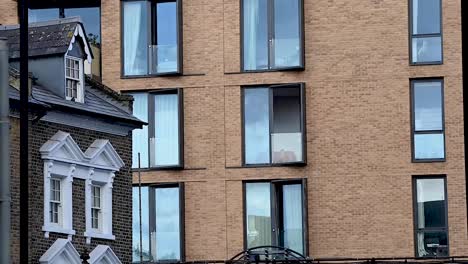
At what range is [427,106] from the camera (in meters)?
55.5

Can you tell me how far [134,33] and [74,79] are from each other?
13869 millimetres

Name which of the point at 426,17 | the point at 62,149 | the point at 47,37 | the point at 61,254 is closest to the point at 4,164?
the point at 61,254

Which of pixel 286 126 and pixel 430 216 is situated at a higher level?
pixel 286 126

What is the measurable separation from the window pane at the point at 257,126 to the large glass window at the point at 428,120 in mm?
4688

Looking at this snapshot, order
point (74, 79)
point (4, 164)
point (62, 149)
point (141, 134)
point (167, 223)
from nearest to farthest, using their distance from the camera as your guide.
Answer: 1. point (4, 164)
2. point (62, 149)
3. point (74, 79)
4. point (167, 223)
5. point (141, 134)

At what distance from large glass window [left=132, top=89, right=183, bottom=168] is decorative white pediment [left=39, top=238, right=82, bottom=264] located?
1422cm

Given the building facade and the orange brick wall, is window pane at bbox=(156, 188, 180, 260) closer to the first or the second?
the orange brick wall

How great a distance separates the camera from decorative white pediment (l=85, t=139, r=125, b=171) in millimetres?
43906

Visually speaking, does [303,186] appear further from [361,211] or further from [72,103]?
[72,103]

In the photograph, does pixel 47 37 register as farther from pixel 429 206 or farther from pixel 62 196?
pixel 429 206

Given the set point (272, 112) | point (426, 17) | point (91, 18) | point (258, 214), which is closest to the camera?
point (426, 17)

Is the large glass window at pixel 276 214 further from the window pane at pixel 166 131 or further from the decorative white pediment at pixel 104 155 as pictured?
the decorative white pediment at pixel 104 155

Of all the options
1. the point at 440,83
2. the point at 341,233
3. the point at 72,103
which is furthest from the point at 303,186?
the point at 72,103

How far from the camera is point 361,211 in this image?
55125mm
